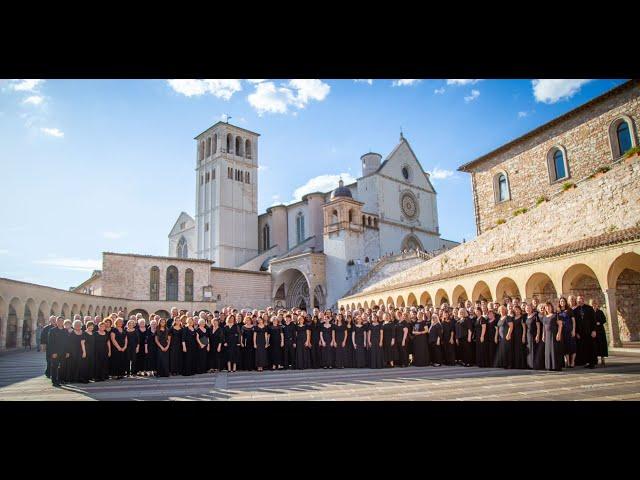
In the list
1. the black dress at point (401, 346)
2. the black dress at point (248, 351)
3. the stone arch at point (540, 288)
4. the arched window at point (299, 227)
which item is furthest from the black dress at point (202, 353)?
the arched window at point (299, 227)

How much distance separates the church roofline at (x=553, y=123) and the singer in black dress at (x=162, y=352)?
20.6 m

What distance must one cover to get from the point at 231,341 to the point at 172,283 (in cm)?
2586

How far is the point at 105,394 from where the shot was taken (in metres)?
8.51

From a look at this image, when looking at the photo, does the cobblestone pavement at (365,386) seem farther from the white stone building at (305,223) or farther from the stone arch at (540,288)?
the white stone building at (305,223)

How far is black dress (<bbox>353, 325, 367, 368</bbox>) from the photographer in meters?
13.3

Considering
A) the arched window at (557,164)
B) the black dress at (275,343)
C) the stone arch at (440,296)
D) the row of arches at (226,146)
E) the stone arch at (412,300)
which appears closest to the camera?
the black dress at (275,343)

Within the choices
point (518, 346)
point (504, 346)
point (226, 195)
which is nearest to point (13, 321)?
point (504, 346)

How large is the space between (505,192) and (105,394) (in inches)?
943

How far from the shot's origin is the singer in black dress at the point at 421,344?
13289 mm

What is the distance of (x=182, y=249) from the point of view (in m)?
59.9

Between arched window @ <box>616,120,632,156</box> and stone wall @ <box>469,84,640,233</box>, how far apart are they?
347 mm
